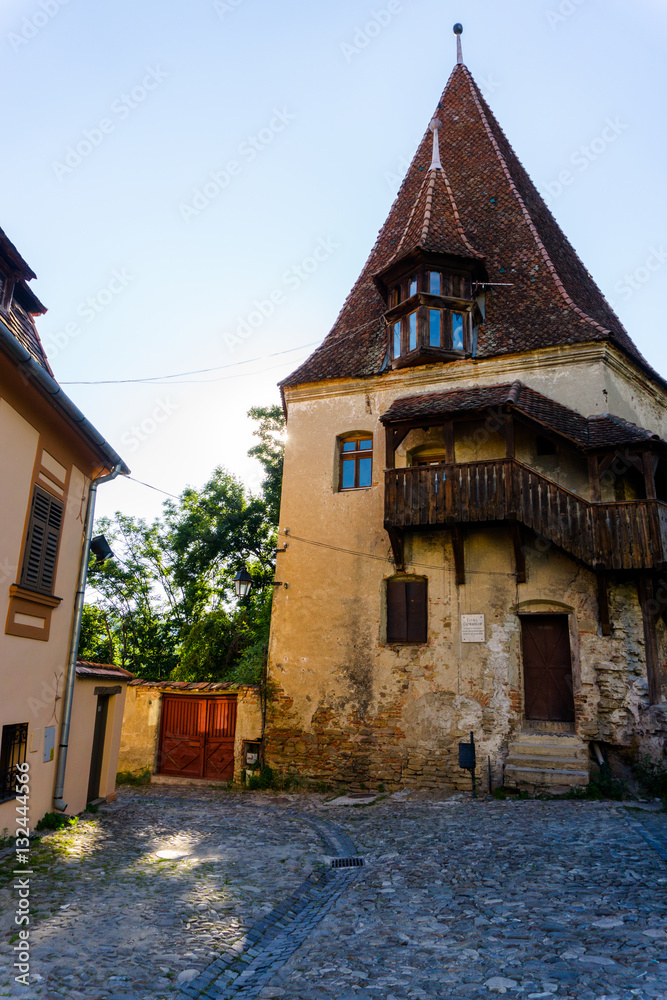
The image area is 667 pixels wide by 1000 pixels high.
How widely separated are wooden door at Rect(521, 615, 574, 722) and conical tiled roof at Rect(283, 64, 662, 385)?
19.6ft

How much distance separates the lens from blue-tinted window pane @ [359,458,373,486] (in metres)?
16.0

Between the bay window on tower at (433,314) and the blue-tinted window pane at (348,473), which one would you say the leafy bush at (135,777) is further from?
the bay window on tower at (433,314)

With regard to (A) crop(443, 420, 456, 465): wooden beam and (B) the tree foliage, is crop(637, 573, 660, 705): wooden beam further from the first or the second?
(B) the tree foliage

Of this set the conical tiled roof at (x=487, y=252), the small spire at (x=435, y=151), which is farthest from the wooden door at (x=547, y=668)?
the small spire at (x=435, y=151)

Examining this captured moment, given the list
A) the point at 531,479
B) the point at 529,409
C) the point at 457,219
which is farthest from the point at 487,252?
the point at 531,479

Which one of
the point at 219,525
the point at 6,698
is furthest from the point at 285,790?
the point at 219,525

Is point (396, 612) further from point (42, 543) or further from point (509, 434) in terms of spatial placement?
point (42, 543)

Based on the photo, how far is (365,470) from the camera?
16.1 meters

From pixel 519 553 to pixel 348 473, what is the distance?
4.66 metres

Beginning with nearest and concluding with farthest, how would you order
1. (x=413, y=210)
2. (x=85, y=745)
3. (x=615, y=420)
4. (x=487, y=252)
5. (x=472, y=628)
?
(x=85, y=745), (x=615, y=420), (x=472, y=628), (x=487, y=252), (x=413, y=210)

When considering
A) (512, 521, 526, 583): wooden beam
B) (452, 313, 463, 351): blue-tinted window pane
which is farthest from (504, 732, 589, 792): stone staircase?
(452, 313, 463, 351): blue-tinted window pane

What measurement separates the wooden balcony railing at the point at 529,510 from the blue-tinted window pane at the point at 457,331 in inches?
136

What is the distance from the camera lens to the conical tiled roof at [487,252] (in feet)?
51.4

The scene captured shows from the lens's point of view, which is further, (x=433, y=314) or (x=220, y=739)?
(x=220, y=739)
